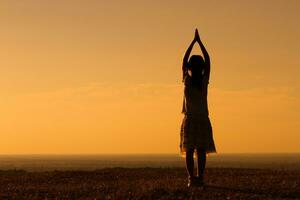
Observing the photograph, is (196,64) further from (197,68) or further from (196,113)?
(196,113)

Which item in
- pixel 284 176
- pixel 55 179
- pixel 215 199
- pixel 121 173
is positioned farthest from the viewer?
pixel 121 173

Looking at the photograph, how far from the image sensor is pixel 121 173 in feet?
80.7

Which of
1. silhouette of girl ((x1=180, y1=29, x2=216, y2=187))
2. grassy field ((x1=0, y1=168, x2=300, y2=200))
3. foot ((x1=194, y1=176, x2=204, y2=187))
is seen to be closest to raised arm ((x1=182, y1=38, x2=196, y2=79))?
silhouette of girl ((x1=180, y1=29, x2=216, y2=187))

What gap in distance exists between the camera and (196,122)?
1750cm

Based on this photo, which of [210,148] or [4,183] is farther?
[4,183]

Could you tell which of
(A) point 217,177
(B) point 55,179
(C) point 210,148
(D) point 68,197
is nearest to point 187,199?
(C) point 210,148

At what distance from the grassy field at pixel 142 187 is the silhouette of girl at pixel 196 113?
92cm

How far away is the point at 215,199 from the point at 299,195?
2310 mm

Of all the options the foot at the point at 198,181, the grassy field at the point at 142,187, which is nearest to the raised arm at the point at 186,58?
the foot at the point at 198,181

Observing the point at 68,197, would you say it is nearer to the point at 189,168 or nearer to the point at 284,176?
the point at 189,168

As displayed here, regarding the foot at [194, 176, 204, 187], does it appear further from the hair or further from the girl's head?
the girl's head

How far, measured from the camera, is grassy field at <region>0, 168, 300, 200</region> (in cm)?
1642

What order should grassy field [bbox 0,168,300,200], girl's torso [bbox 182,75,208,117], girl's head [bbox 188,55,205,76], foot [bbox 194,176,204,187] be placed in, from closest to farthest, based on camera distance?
grassy field [bbox 0,168,300,200]
girl's head [bbox 188,55,205,76]
girl's torso [bbox 182,75,208,117]
foot [bbox 194,176,204,187]

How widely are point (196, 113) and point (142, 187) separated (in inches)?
101
